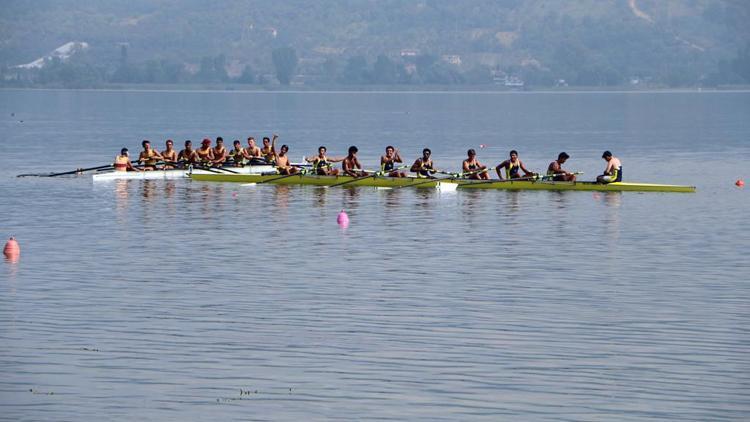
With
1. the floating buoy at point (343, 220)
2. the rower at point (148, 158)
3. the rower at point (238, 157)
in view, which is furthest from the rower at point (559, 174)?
the rower at point (148, 158)

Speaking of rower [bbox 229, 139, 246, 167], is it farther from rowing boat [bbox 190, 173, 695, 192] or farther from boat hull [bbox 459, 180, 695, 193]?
boat hull [bbox 459, 180, 695, 193]

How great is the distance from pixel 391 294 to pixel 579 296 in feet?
12.8

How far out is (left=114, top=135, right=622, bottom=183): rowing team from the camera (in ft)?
170

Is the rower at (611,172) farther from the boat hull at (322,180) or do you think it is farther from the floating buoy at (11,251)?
the floating buoy at (11,251)

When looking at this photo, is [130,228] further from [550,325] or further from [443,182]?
[550,325]

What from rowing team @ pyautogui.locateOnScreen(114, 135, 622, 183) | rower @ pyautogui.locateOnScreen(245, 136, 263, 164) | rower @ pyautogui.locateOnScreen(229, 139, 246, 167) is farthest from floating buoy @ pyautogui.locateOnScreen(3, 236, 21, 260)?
rower @ pyautogui.locateOnScreen(245, 136, 263, 164)

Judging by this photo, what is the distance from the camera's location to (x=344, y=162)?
54719mm

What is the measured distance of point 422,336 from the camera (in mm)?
25375

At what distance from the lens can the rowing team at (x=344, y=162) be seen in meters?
51.9

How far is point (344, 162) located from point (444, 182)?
163 inches

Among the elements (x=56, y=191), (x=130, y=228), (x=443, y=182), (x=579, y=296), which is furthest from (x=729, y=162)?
(x=579, y=296)

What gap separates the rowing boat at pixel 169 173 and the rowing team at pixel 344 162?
25cm

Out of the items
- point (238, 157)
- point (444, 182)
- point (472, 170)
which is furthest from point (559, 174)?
point (238, 157)

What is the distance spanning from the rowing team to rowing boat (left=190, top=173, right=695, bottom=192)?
233 millimetres
